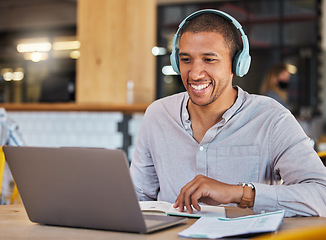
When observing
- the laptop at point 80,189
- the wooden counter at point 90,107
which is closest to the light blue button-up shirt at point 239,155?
the laptop at point 80,189

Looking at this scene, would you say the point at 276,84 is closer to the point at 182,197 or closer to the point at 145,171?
the point at 145,171

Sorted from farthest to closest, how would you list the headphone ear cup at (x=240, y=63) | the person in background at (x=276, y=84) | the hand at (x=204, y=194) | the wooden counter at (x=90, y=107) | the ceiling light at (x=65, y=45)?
the ceiling light at (x=65, y=45), the person in background at (x=276, y=84), the wooden counter at (x=90, y=107), the headphone ear cup at (x=240, y=63), the hand at (x=204, y=194)

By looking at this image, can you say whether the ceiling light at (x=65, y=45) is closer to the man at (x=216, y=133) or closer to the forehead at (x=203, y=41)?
the man at (x=216, y=133)

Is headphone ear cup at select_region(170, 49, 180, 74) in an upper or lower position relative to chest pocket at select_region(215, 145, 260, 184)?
upper

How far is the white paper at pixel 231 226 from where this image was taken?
1.05 meters

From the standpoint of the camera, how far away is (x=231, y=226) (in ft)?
3.68

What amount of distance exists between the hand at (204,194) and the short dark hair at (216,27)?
0.56m

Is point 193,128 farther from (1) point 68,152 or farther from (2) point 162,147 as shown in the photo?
(1) point 68,152

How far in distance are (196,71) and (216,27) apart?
0.16m

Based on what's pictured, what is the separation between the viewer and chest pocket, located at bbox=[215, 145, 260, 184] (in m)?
1.64

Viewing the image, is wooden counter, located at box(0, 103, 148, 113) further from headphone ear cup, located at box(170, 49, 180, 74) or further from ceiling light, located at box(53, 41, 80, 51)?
ceiling light, located at box(53, 41, 80, 51)

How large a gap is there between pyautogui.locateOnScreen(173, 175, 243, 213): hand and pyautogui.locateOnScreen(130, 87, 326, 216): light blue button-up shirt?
0.28 ft

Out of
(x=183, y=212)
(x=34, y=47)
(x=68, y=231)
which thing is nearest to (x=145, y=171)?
(x=183, y=212)

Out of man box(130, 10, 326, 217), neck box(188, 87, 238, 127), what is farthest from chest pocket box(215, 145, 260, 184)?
neck box(188, 87, 238, 127)
